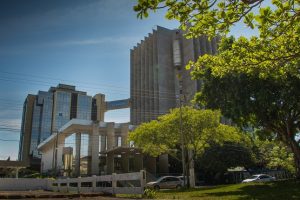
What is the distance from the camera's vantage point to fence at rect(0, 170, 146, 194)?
18047 millimetres

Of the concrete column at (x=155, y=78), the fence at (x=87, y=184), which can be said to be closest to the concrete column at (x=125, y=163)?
the fence at (x=87, y=184)

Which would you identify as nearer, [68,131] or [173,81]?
[68,131]

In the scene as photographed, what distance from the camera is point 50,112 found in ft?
450

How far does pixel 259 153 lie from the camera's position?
59.2 meters

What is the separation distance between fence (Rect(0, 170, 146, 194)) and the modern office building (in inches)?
2250

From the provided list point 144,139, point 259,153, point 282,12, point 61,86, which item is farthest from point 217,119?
point 61,86

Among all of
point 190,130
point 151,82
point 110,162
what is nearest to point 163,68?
point 151,82

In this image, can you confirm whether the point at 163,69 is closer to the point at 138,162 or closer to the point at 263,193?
the point at 138,162

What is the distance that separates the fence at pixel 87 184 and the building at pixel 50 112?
87.8 m

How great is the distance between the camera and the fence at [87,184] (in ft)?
59.2

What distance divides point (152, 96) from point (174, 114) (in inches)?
2629

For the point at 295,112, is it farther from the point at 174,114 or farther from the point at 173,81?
the point at 173,81

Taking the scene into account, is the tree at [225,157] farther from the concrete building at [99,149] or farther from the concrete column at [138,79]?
the concrete column at [138,79]

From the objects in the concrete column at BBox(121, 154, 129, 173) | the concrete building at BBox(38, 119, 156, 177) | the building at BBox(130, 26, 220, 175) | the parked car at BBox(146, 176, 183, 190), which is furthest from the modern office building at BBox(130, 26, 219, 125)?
the parked car at BBox(146, 176, 183, 190)
